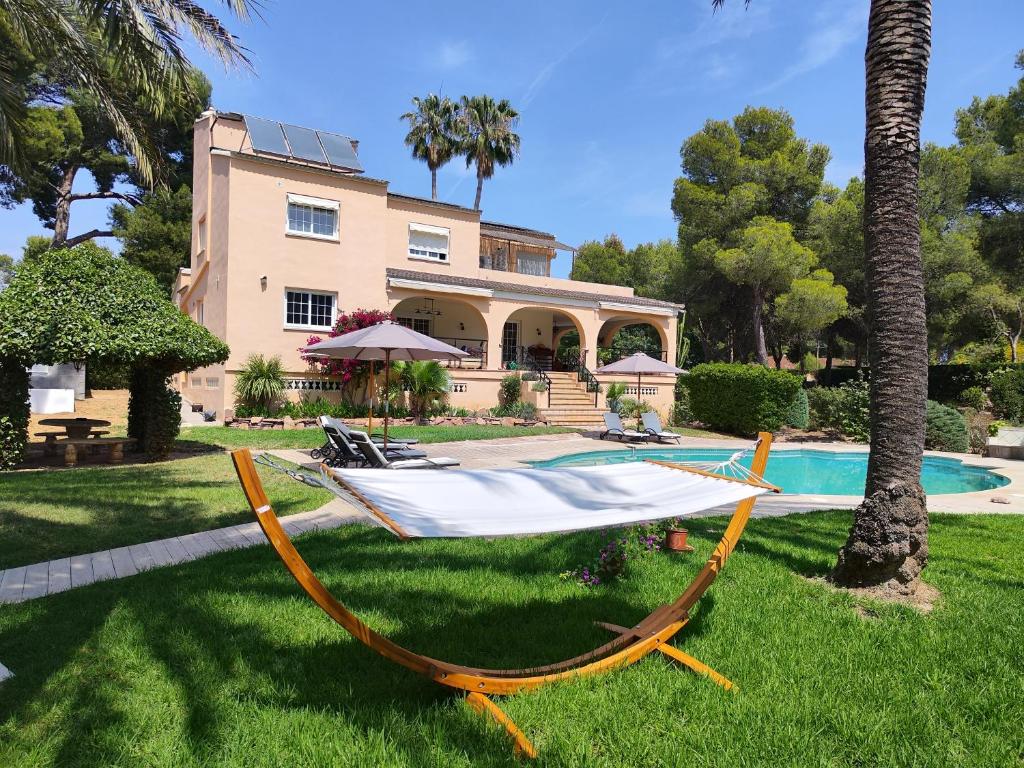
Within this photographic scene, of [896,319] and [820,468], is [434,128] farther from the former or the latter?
[896,319]

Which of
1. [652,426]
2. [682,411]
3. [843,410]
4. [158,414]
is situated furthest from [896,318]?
[682,411]

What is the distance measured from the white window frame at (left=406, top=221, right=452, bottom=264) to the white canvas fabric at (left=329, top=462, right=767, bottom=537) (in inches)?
854

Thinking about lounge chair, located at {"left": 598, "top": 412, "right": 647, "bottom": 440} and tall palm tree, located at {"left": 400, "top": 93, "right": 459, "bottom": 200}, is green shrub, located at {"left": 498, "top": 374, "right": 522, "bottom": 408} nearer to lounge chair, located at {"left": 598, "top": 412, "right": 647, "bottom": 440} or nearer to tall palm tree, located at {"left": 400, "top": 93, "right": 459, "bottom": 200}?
lounge chair, located at {"left": 598, "top": 412, "right": 647, "bottom": 440}

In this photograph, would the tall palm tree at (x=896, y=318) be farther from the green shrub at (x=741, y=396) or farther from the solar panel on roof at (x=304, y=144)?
the solar panel on roof at (x=304, y=144)

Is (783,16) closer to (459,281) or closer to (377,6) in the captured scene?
(377,6)

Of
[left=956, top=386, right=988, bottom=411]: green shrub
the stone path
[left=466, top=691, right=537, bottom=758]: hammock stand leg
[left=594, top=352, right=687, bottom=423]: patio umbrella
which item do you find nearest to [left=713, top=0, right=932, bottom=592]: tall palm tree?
[left=466, top=691, right=537, bottom=758]: hammock stand leg

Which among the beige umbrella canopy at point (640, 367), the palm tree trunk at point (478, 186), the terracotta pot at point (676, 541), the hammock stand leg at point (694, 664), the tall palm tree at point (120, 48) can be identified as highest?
the palm tree trunk at point (478, 186)

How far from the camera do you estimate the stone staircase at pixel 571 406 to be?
2152 cm

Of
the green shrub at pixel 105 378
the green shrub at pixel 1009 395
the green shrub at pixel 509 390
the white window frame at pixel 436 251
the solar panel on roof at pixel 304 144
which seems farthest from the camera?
the white window frame at pixel 436 251

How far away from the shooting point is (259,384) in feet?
58.1

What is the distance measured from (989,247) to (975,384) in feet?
22.4

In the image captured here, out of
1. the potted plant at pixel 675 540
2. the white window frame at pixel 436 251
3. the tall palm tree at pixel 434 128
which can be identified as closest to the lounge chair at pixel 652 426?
the potted plant at pixel 675 540

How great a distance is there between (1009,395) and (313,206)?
80.9 ft

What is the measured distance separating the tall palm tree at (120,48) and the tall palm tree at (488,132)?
1077 inches
